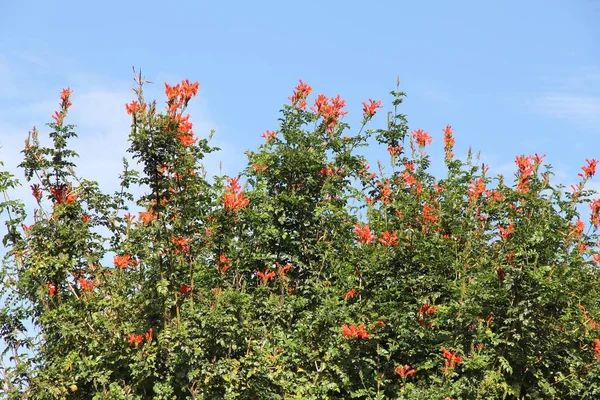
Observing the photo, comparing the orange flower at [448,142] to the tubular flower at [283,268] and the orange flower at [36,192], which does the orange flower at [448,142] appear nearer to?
the tubular flower at [283,268]

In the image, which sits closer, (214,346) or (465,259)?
(214,346)

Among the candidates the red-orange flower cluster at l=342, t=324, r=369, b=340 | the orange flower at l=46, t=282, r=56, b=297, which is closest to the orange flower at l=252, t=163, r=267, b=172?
the red-orange flower cluster at l=342, t=324, r=369, b=340

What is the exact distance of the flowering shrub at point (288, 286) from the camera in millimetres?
8719

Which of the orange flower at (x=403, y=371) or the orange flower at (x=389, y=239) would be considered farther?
the orange flower at (x=389, y=239)

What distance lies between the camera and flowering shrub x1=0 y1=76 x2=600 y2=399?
8719mm

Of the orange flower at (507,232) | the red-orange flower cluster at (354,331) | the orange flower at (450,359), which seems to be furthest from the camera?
the orange flower at (507,232)

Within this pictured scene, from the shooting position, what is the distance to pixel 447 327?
941 centimetres

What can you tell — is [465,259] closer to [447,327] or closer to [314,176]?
[447,327]

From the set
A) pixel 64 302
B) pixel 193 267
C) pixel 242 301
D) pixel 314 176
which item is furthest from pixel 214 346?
pixel 314 176

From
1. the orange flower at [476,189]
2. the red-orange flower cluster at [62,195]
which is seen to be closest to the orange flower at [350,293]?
the orange flower at [476,189]

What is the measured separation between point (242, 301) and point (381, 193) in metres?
3.27

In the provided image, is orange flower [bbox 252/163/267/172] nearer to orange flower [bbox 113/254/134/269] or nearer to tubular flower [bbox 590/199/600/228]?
orange flower [bbox 113/254/134/269]

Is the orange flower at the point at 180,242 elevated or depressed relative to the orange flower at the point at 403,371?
elevated

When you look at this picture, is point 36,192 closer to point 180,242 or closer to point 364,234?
point 180,242
